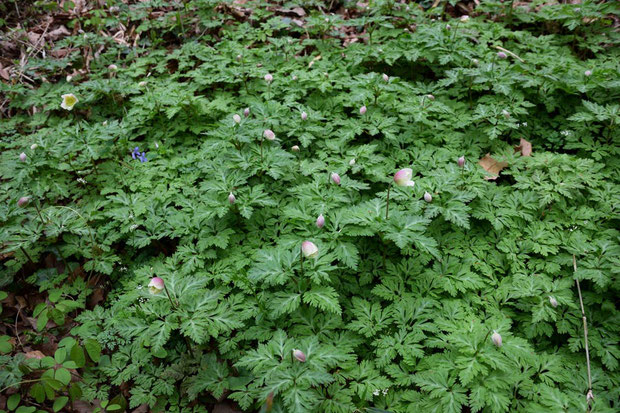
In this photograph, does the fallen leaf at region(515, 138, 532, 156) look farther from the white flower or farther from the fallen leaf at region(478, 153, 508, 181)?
the white flower

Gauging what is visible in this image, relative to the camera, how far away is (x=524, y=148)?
3893 millimetres

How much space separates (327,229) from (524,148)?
2429 mm

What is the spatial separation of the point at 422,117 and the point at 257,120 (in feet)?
5.42

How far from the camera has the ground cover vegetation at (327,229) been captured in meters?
2.52

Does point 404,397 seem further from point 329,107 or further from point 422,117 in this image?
point 329,107

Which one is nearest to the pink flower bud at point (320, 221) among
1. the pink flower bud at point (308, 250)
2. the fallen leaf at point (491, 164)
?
the pink flower bud at point (308, 250)

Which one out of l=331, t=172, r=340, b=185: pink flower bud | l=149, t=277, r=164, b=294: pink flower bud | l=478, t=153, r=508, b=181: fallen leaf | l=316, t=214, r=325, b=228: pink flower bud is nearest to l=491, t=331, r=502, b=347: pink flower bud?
l=316, t=214, r=325, b=228: pink flower bud

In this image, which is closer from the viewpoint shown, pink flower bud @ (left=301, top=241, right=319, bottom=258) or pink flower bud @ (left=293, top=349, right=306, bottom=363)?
pink flower bud @ (left=293, top=349, right=306, bottom=363)

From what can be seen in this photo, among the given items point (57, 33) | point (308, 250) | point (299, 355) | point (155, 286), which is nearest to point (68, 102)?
point (57, 33)

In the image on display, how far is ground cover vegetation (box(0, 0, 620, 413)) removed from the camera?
2.52 meters

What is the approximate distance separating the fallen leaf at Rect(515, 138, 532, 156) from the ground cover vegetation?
0.03 meters

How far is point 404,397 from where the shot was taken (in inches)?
96.7

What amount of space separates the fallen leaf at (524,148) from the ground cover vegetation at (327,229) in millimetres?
30

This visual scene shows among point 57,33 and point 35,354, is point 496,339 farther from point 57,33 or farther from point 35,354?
point 57,33
